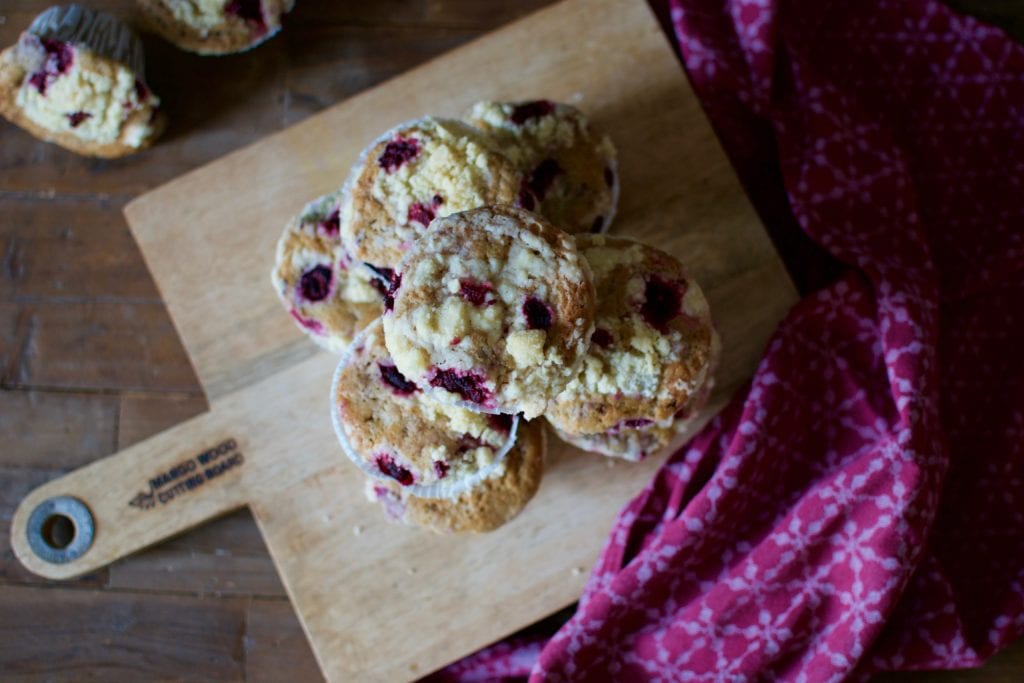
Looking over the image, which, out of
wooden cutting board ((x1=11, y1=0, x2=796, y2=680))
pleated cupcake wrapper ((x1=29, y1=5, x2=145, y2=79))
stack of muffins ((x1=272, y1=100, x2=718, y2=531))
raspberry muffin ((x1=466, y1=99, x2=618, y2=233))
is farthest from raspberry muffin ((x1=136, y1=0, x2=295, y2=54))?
raspberry muffin ((x1=466, y1=99, x2=618, y2=233))

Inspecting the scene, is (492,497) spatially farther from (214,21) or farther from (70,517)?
(214,21)

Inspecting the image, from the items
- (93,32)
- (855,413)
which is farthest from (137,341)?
(855,413)

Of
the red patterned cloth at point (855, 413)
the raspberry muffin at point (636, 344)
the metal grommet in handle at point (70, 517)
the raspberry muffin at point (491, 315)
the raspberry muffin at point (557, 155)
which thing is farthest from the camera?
the metal grommet in handle at point (70, 517)

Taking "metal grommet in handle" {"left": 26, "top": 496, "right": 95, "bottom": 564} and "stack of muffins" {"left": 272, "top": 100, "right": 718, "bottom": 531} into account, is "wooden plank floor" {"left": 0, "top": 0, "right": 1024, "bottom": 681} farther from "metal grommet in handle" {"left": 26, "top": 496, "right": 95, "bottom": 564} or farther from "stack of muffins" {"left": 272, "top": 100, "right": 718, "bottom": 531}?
"stack of muffins" {"left": 272, "top": 100, "right": 718, "bottom": 531}

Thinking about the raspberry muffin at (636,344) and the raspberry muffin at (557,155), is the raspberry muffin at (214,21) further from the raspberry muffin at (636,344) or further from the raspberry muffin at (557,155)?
the raspberry muffin at (636,344)

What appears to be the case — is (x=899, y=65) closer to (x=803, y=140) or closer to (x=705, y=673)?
(x=803, y=140)

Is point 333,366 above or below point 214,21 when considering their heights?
below

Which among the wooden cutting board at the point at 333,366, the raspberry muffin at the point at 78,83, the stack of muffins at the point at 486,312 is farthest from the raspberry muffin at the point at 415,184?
the raspberry muffin at the point at 78,83
